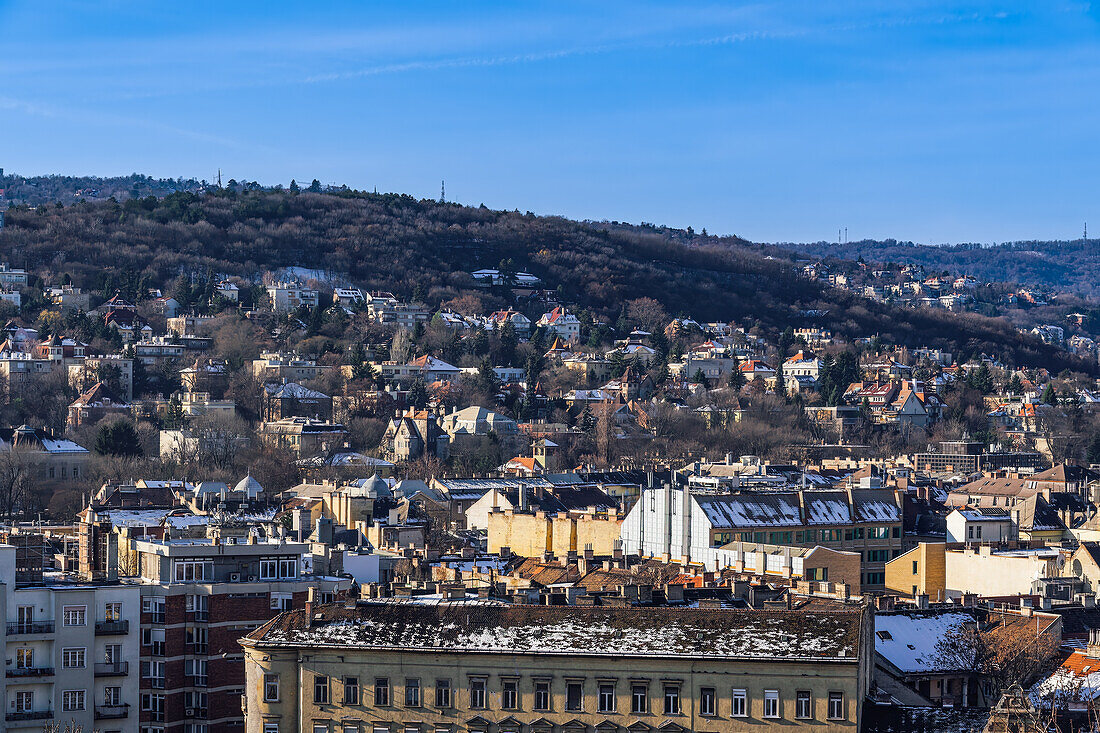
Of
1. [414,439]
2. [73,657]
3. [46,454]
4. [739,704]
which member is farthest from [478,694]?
[414,439]

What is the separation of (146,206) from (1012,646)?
5861 inches

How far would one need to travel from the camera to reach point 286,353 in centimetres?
13012

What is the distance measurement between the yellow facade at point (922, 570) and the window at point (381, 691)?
21.3 meters

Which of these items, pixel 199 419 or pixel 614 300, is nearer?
pixel 199 419

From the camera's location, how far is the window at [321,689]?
27.7 metres

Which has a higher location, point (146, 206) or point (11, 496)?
point (146, 206)

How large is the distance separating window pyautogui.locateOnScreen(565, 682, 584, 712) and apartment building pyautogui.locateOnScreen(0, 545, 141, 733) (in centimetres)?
760

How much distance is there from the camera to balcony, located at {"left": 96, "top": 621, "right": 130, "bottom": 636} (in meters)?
31.2

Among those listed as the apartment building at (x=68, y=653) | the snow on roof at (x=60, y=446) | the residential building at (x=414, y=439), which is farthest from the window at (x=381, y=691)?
the residential building at (x=414, y=439)

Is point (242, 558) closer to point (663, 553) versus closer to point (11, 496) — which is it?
point (663, 553)

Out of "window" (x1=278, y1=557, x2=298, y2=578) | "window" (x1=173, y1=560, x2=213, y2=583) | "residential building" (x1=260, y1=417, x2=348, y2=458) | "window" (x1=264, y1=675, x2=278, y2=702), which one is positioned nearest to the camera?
"window" (x1=264, y1=675, x2=278, y2=702)

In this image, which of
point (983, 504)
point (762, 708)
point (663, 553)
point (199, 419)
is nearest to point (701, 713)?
point (762, 708)

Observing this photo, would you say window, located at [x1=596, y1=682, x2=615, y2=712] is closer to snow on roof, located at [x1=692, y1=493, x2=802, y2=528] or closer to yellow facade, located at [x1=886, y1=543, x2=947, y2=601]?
yellow facade, located at [x1=886, y1=543, x2=947, y2=601]

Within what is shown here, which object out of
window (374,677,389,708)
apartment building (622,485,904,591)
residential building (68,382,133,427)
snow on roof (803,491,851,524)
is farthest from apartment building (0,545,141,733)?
residential building (68,382,133,427)
